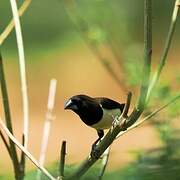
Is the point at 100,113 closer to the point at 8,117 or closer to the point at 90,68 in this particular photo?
the point at 8,117

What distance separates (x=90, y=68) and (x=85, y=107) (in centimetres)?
850

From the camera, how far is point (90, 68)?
415 inches

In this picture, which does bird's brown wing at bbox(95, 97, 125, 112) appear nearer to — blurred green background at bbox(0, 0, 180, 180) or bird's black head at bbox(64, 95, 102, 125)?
bird's black head at bbox(64, 95, 102, 125)

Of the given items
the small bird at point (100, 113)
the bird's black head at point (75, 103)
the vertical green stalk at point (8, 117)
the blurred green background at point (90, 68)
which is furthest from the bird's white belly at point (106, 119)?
the vertical green stalk at point (8, 117)

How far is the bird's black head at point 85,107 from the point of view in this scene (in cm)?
182

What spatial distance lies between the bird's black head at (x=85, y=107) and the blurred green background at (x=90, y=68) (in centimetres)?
13

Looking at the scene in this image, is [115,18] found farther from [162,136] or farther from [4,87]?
[4,87]

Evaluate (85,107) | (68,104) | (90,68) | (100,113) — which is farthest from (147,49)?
(90,68)

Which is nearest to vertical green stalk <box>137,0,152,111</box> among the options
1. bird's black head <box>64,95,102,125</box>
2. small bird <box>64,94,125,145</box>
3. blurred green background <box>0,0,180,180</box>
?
blurred green background <box>0,0,180,180</box>

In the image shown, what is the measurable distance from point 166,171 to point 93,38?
1.26m

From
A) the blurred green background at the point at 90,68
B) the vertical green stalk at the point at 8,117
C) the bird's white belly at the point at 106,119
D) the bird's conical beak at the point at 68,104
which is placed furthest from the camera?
the bird's white belly at the point at 106,119

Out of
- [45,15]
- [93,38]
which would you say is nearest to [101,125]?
[93,38]

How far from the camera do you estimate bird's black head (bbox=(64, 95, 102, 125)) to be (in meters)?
1.82

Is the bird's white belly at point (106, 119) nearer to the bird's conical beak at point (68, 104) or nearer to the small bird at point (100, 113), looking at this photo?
the small bird at point (100, 113)
